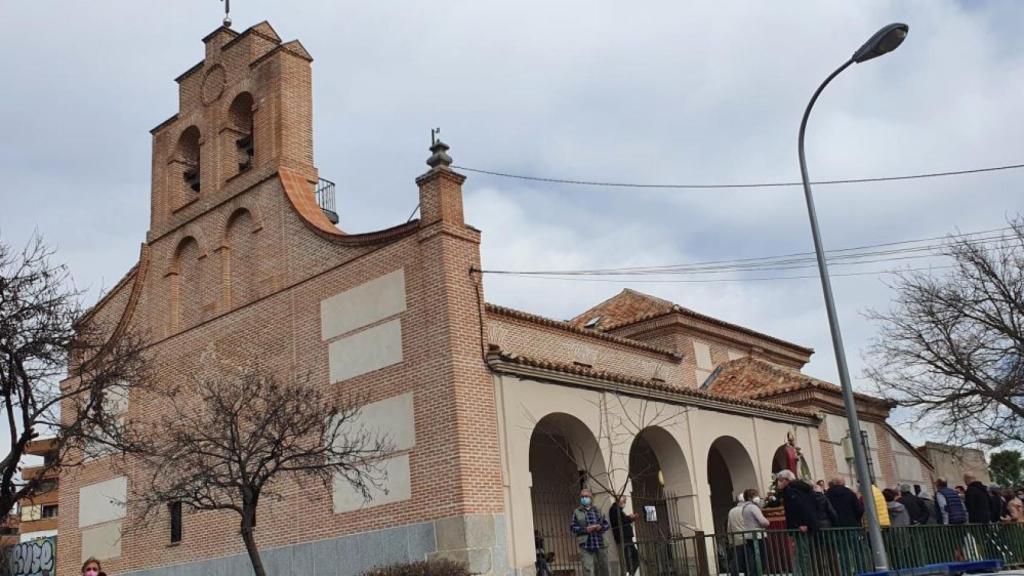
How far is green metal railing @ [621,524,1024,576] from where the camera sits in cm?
1331

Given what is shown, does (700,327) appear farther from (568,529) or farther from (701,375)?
(568,529)

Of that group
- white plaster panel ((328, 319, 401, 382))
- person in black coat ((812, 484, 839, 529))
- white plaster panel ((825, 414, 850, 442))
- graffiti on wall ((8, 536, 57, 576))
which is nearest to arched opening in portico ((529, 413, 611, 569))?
white plaster panel ((328, 319, 401, 382))

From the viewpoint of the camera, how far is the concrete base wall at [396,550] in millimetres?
16344

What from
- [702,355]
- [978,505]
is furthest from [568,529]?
[702,355]

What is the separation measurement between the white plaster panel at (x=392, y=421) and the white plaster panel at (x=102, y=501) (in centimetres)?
786

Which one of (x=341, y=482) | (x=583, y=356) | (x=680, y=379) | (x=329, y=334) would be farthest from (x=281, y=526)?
(x=680, y=379)

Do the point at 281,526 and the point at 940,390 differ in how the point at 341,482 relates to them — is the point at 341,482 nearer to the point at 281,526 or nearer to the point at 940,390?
the point at 281,526

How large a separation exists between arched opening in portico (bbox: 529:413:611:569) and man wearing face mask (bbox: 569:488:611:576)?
3.09 metres

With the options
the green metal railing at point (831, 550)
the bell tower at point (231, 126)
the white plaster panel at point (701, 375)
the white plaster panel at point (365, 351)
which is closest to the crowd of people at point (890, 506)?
the green metal railing at point (831, 550)

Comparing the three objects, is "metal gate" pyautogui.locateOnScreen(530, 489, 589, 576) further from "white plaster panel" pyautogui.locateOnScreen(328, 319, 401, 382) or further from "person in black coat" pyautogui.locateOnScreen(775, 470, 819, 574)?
"person in black coat" pyautogui.locateOnScreen(775, 470, 819, 574)

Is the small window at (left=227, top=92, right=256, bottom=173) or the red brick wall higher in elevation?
the small window at (left=227, top=92, right=256, bottom=173)

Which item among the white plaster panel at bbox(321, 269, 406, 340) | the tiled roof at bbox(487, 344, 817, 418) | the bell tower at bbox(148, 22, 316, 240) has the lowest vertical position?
the tiled roof at bbox(487, 344, 817, 418)

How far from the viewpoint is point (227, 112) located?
940 inches

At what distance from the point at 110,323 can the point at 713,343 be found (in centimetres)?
1695
